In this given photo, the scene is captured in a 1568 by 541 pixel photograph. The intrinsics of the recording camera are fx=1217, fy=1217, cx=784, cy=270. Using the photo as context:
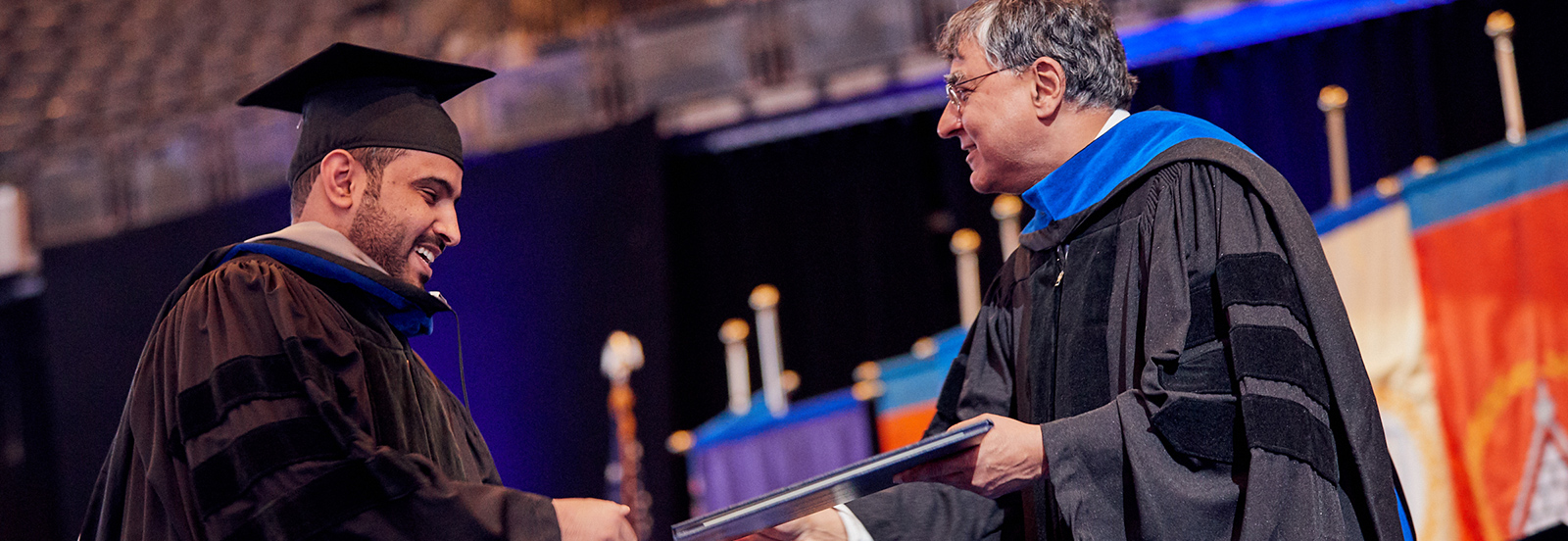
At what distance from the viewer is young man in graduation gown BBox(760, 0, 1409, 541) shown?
6.04 ft

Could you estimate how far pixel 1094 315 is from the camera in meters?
2.10

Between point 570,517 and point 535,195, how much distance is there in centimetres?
576

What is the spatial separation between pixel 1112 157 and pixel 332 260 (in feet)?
4.52

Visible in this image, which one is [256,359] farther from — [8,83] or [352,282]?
[8,83]

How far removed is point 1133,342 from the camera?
2.00 meters

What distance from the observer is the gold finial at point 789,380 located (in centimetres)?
695

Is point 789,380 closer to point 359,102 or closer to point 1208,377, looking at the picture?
point 359,102

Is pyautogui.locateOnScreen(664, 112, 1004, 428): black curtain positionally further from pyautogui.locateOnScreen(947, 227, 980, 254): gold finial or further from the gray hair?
the gray hair

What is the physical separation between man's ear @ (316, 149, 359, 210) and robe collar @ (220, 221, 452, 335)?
0.06 metres

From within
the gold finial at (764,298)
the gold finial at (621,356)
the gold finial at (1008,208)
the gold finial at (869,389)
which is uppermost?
the gold finial at (1008,208)

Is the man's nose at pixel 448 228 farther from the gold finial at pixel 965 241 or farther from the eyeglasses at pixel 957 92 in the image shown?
the gold finial at pixel 965 241

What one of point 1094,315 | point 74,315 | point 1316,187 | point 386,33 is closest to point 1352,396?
point 1094,315

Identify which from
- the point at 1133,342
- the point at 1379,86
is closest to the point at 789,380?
the point at 1379,86

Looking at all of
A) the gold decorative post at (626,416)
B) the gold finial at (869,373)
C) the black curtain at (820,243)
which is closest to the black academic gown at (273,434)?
the gold finial at (869,373)
